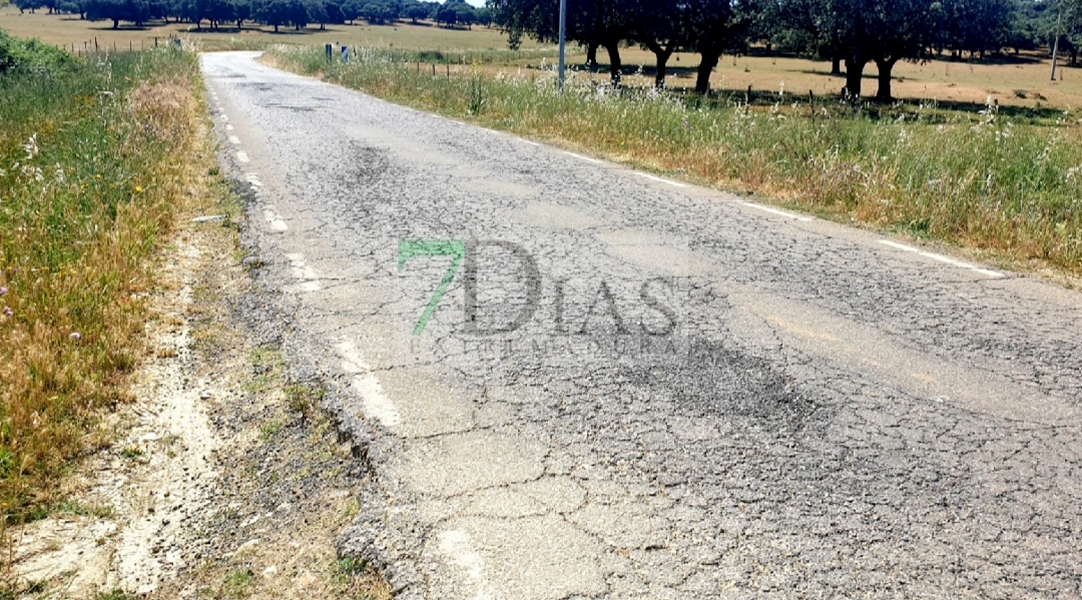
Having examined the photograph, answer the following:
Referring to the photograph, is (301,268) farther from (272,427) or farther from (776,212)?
(776,212)

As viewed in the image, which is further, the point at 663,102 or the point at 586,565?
the point at 663,102

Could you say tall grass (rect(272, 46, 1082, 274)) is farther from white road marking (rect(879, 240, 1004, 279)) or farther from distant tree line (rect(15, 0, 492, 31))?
distant tree line (rect(15, 0, 492, 31))

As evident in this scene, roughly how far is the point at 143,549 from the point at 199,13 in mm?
157588

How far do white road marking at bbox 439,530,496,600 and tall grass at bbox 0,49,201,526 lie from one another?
155cm

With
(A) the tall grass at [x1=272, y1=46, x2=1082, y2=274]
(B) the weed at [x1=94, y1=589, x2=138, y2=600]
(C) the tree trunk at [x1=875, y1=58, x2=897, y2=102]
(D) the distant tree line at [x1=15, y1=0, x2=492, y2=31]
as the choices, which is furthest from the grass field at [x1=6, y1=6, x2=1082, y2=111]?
(D) the distant tree line at [x1=15, y1=0, x2=492, y2=31]

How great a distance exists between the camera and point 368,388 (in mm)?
4305

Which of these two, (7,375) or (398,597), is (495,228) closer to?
(7,375)

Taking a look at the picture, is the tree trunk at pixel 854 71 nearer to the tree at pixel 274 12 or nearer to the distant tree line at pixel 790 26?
the distant tree line at pixel 790 26

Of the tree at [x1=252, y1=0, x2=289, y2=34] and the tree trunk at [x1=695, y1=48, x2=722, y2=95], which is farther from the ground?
the tree at [x1=252, y1=0, x2=289, y2=34]

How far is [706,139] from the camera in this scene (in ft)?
41.4

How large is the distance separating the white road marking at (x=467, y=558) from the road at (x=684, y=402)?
0.04 ft

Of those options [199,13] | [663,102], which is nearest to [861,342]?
[663,102]

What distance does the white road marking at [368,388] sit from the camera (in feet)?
13.1

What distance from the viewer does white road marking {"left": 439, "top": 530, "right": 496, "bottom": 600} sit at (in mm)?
2707
